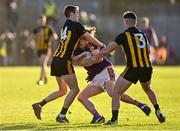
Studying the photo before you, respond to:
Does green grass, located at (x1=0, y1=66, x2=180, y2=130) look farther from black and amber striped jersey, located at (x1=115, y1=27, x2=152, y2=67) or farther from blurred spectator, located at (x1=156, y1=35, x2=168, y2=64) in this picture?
blurred spectator, located at (x1=156, y1=35, x2=168, y2=64)

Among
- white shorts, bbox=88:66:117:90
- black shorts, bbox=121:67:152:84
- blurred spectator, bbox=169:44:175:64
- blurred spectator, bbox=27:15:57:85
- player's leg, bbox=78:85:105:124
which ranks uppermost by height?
black shorts, bbox=121:67:152:84

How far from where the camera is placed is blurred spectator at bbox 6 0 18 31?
42303mm

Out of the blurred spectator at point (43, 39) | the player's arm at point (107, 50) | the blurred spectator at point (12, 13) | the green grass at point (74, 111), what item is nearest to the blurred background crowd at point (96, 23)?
the blurred spectator at point (12, 13)

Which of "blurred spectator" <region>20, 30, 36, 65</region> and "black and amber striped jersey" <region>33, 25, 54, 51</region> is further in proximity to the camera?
"blurred spectator" <region>20, 30, 36, 65</region>

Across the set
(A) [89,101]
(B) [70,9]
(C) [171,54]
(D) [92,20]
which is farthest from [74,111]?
(C) [171,54]

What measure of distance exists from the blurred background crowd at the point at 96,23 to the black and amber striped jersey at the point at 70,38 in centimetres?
2721

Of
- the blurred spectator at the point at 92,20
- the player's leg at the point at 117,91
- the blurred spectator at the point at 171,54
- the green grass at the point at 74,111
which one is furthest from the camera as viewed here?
the blurred spectator at the point at 171,54

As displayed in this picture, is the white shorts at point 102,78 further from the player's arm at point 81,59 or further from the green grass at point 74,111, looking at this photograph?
the green grass at point 74,111

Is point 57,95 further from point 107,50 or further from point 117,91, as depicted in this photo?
point 107,50

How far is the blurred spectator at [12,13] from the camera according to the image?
139ft

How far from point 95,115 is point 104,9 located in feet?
107

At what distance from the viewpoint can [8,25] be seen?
43875mm

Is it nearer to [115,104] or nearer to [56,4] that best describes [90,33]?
[115,104]

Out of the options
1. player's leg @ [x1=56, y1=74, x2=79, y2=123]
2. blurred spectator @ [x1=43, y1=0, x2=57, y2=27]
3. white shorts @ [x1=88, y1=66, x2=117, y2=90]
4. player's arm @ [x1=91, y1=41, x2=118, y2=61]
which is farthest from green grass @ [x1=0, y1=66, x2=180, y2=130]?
blurred spectator @ [x1=43, y1=0, x2=57, y2=27]
